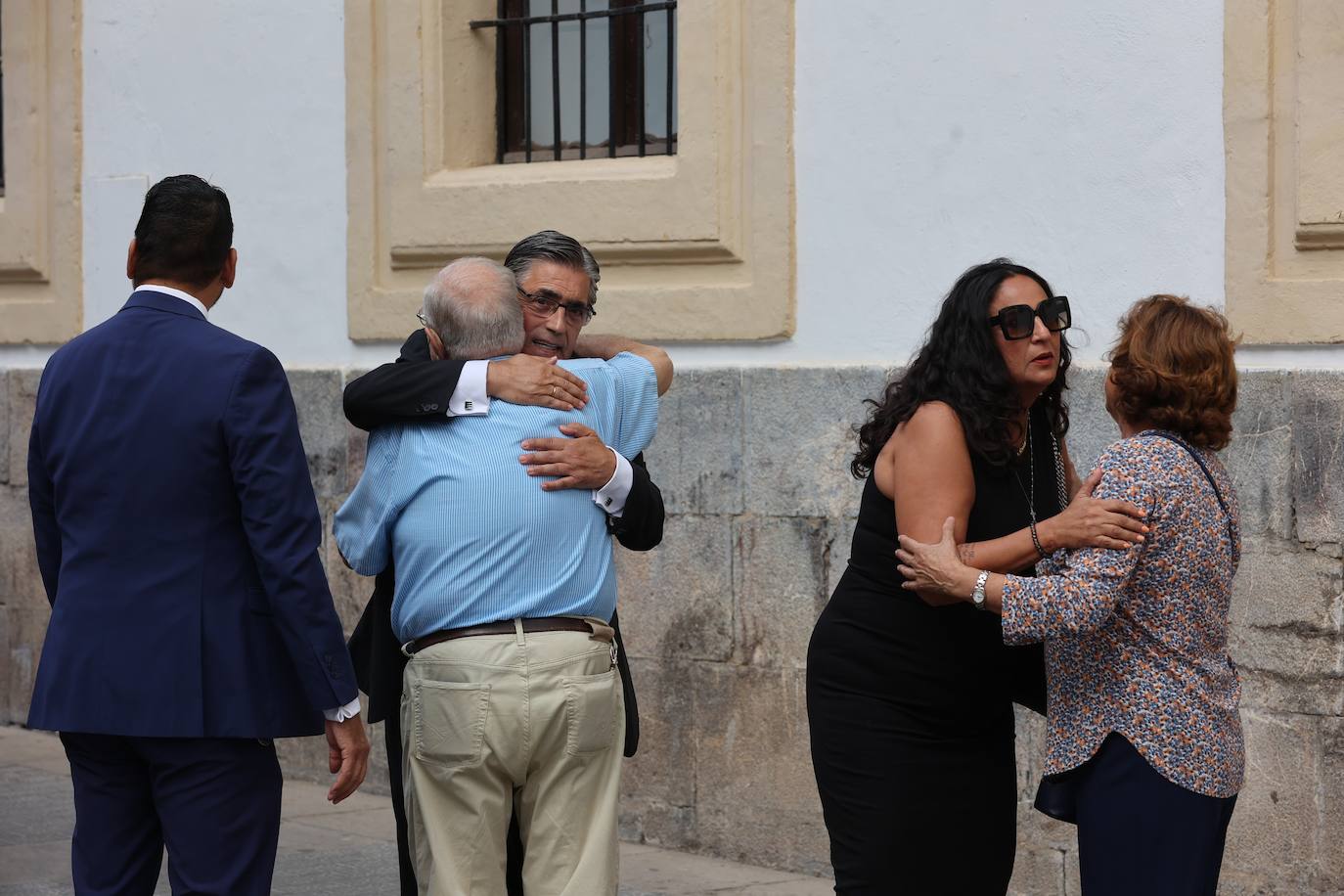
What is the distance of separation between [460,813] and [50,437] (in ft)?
3.42

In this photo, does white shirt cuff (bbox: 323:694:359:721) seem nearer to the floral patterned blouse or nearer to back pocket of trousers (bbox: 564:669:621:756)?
back pocket of trousers (bbox: 564:669:621:756)

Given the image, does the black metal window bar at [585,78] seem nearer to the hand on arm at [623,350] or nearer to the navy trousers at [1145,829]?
the hand on arm at [623,350]

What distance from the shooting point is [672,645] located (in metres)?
6.05

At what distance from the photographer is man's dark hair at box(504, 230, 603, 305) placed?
12.3 feet

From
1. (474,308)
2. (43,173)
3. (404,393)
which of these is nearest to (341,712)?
(404,393)

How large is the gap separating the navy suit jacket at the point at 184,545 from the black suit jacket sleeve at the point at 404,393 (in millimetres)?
131

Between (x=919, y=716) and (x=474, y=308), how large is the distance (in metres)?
1.11

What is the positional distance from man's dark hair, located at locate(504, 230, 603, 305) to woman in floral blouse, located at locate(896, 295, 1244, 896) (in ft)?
3.76

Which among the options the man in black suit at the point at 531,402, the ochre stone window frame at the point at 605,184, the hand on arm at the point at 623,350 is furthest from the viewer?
the ochre stone window frame at the point at 605,184

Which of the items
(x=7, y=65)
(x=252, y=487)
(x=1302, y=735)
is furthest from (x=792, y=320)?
(x=7, y=65)

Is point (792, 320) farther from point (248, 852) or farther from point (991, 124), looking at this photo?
point (248, 852)

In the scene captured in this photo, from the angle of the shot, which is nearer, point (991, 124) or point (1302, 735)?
point (1302, 735)

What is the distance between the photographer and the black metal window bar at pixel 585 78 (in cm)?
661

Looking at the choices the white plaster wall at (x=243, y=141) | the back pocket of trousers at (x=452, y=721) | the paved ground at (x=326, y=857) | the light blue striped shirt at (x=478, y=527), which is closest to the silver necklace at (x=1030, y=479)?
the light blue striped shirt at (x=478, y=527)
